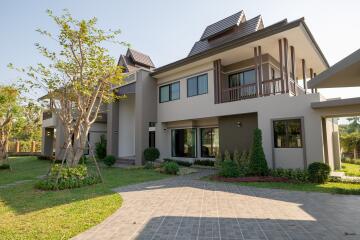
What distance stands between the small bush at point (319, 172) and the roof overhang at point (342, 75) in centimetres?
367

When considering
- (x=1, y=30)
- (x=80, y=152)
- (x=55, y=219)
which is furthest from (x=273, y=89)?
(x=1, y=30)

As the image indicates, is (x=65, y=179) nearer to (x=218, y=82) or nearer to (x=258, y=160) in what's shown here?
(x=258, y=160)

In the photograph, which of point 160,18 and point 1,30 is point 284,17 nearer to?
point 160,18

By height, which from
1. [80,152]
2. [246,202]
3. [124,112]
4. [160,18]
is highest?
[160,18]

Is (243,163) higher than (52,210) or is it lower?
higher

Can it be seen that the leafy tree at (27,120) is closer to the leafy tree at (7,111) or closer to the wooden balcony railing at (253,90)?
the leafy tree at (7,111)

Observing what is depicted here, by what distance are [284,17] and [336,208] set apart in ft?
28.6

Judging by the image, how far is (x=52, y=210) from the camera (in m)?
6.05

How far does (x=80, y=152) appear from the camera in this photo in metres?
10.1

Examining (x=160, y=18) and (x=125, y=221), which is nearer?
(x=125, y=221)

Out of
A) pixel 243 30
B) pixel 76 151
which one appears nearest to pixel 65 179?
pixel 76 151

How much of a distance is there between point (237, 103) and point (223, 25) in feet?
24.6

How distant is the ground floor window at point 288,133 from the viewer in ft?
35.5

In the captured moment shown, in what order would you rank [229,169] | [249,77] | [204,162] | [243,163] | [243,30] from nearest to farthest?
1. [229,169]
2. [243,163]
3. [249,77]
4. [204,162]
5. [243,30]
